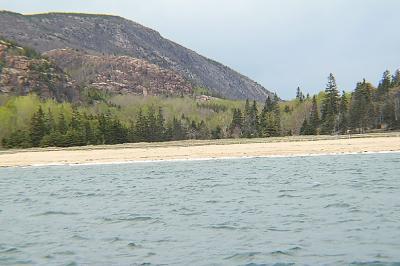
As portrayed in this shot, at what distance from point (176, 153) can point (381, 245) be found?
47.7 m

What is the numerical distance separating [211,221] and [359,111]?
9611 centimetres

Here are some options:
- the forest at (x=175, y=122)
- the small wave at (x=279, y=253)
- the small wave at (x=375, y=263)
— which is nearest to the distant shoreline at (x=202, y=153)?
the forest at (x=175, y=122)

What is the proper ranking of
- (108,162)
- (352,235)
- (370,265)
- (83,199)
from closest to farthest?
(370,265)
(352,235)
(83,199)
(108,162)

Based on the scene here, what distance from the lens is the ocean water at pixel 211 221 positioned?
1379 cm

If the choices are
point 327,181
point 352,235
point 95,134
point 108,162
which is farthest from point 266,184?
point 95,134

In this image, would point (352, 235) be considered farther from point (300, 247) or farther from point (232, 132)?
point (232, 132)

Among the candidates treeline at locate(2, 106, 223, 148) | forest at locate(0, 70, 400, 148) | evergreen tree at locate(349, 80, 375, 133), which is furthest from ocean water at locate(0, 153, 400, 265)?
evergreen tree at locate(349, 80, 375, 133)

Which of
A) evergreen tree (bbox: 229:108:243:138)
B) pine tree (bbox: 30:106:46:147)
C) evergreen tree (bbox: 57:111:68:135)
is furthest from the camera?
evergreen tree (bbox: 229:108:243:138)

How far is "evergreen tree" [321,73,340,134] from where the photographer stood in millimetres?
112812

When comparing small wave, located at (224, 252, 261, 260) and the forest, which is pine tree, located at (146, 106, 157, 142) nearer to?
the forest

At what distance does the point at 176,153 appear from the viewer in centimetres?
6103

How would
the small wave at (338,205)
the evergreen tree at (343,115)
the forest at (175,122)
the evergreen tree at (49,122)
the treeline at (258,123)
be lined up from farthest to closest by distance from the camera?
the treeline at (258,123) < the evergreen tree at (343,115) < the evergreen tree at (49,122) < the forest at (175,122) < the small wave at (338,205)

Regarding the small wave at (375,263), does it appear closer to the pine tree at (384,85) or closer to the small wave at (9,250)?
the small wave at (9,250)

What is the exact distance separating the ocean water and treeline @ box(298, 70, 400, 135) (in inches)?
3052
